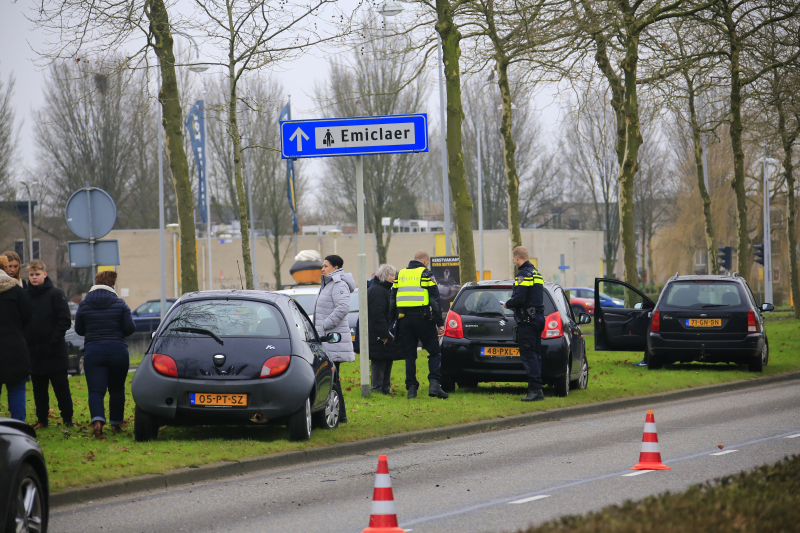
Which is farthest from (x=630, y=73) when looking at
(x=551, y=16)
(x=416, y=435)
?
(x=416, y=435)

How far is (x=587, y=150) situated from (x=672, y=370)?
4127 cm

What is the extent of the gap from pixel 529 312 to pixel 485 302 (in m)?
1.04

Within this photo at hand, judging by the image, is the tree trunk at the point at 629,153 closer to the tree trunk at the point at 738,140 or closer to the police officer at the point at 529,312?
the tree trunk at the point at 738,140

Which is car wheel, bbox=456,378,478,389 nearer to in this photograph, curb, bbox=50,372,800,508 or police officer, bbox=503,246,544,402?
police officer, bbox=503,246,544,402

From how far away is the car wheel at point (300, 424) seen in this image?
902cm

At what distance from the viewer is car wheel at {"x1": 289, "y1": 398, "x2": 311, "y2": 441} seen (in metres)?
9.02

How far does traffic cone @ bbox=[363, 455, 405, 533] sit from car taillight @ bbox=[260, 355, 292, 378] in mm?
3442

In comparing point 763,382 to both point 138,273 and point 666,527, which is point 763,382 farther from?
point 138,273

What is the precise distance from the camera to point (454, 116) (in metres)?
18.1

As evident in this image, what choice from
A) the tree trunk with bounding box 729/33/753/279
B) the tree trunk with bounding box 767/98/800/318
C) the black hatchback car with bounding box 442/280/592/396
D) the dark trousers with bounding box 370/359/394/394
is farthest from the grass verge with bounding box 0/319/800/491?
the tree trunk with bounding box 767/98/800/318

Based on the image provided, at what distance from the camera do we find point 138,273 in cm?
5384

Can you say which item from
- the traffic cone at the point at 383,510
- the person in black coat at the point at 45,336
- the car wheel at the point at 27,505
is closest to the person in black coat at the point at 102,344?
the person in black coat at the point at 45,336

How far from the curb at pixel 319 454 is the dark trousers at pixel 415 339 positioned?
62.6 inches

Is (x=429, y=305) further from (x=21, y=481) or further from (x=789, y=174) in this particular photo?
(x=789, y=174)
